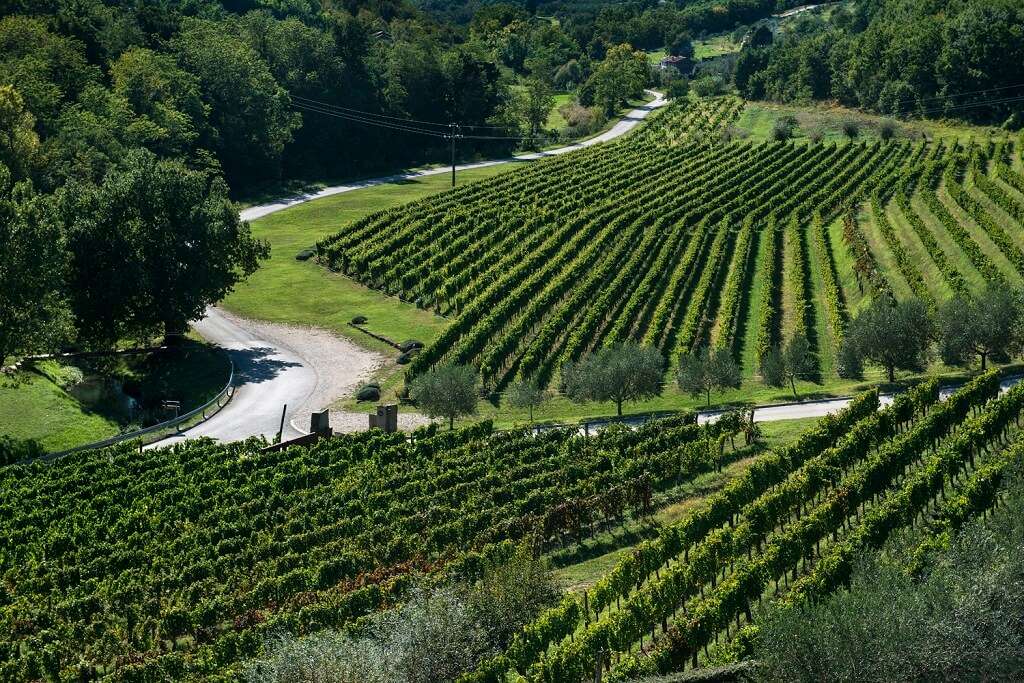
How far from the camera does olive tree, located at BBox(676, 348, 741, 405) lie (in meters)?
60.7

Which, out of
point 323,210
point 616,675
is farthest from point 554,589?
point 323,210

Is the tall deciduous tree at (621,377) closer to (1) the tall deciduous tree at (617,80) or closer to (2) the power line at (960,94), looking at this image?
(2) the power line at (960,94)

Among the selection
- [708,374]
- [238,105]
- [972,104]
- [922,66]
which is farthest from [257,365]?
[922,66]

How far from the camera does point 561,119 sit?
163 metres

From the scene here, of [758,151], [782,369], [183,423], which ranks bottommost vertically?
[183,423]

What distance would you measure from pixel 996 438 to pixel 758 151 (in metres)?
81.4

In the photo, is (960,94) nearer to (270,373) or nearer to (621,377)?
(621,377)

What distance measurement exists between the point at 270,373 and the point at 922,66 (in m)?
95.6

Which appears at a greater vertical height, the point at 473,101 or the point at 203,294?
the point at 473,101

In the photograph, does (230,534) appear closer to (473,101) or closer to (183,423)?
(183,423)

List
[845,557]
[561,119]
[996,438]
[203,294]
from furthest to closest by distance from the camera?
[561,119]
[203,294]
[996,438]
[845,557]

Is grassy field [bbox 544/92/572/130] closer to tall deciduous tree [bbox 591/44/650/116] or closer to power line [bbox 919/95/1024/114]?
tall deciduous tree [bbox 591/44/650/116]

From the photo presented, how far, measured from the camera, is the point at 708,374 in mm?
60906

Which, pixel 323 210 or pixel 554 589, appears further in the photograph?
pixel 323 210
